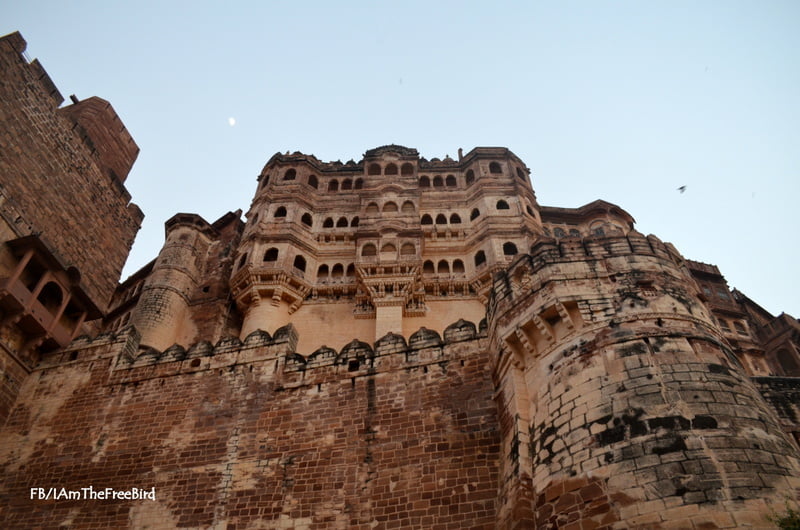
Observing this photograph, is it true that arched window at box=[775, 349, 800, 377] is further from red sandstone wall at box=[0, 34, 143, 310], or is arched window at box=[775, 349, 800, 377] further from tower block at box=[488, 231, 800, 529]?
red sandstone wall at box=[0, 34, 143, 310]

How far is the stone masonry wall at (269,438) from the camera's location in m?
10.2

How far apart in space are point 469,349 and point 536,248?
2.39 m

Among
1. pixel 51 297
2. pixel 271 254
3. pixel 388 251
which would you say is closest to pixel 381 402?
pixel 51 297

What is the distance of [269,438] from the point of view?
11.6 metres

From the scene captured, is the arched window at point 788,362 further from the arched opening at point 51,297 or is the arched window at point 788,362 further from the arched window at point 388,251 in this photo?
the arched opening at point 51,297

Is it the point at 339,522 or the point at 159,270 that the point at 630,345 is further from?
the point at 159,270

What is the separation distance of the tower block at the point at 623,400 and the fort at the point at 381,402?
0.09 feet

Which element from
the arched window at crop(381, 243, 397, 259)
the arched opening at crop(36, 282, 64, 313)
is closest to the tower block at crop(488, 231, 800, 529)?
the arched opening at crop(36, 282, 64, 313)

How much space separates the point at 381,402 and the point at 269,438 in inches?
83.8

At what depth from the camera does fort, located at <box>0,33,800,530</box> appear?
24.3 ft

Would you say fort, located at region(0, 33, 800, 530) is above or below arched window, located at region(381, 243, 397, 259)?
below

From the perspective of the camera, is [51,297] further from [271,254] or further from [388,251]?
[388,251]

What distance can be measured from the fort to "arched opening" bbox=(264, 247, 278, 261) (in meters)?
5.46

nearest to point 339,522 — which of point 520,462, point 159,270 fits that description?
point 520,462
